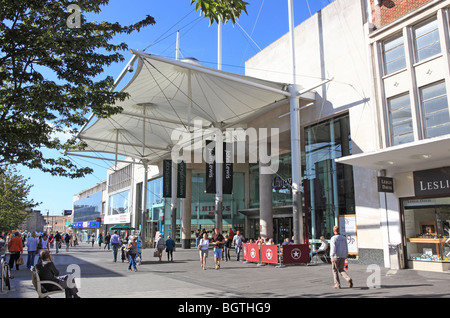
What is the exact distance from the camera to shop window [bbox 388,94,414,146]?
53.2 feet

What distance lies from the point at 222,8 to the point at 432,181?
13.0 meters

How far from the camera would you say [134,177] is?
55.2 metres

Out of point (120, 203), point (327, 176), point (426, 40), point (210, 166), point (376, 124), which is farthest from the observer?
point (120, 203)

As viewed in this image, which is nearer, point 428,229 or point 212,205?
point 428,229

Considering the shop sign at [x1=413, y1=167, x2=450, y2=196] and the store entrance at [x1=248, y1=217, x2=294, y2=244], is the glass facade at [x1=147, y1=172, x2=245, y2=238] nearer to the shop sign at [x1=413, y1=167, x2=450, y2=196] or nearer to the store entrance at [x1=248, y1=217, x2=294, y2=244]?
the store entrance at [x1=248, y1=217, x2=294, y2=244]

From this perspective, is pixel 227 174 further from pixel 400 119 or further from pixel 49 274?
pixel 49 274

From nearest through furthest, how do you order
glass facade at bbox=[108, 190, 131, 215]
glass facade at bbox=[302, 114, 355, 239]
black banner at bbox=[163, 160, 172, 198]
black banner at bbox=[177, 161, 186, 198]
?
glass facade at bbox=[302, 114, 355, 239] → black banner at bbox=[177, 161, 186, 198] → black banner at bbox=[163, 160, 172, 198] → glass facade at bbox=[108, 190, 131, 215]


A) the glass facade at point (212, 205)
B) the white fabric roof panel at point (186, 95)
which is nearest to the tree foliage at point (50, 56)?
the white fabric roof panel at point (186, 95)

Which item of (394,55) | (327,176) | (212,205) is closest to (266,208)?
(327,176)

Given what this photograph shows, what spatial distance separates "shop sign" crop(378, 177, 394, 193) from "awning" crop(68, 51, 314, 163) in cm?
764

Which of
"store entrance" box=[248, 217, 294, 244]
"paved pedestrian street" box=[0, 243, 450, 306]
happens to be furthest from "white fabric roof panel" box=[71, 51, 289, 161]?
"paved pedestrian street" box=[0, 243, 450, 306]

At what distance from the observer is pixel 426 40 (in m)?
15.7

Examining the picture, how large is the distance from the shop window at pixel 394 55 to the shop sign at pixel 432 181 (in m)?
4.87

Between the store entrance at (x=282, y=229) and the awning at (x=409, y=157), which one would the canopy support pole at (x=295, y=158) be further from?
the store entrance at (x=282, y=229)
